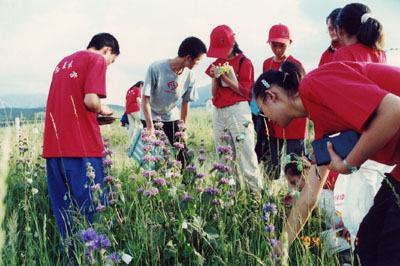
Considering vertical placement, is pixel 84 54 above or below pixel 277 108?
above

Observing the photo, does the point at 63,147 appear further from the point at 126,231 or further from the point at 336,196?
the point at 336,196

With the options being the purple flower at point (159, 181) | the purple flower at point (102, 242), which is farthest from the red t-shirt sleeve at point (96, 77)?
the purple flower at point (102, 242)

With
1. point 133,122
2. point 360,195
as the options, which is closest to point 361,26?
point 360,195

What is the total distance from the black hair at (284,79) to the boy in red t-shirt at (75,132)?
1371 mm

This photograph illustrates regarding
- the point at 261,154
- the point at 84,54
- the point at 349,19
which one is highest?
the point at 349,19

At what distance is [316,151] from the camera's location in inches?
66.0

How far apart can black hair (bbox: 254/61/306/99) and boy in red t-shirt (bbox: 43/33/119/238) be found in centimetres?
137

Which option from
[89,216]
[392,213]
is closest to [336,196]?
[392,213]

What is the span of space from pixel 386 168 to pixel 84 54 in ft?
7.45

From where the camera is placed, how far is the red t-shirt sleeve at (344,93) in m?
1.40

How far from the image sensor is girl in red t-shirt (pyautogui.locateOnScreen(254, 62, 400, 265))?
1.40 metres

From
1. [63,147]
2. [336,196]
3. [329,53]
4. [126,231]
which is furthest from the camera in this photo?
[329,53]

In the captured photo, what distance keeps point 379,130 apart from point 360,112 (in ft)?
0.33

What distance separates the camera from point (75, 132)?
2803mm
